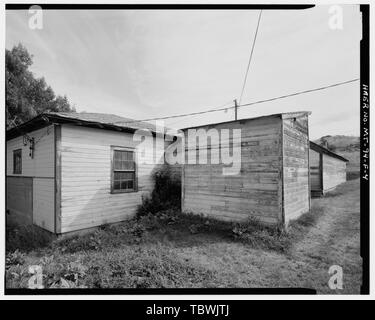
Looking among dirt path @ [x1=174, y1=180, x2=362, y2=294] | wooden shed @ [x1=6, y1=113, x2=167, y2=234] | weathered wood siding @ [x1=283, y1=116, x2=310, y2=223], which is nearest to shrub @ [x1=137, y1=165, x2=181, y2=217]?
wooden shed @ [x1=6, y1=113, x2=167, y2=234]

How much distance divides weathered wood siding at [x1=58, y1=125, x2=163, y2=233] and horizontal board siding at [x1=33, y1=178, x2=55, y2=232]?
45 cm

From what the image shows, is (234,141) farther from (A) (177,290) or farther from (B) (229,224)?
(A) (177,290)

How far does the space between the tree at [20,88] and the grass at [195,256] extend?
1421 cm

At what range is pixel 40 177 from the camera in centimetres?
702

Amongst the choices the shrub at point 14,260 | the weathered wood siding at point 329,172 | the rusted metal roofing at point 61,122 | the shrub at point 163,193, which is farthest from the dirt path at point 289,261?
the weathered wood siding at point 329,172

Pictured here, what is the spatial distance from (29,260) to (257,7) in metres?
7.86

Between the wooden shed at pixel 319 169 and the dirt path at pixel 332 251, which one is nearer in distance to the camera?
the dirt path at pixel 332 251

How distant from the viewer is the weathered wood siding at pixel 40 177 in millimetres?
6422

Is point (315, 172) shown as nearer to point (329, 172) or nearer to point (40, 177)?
point (329, 172)

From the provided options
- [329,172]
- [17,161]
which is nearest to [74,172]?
[17,161]

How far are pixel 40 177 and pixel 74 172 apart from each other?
1.66 meters

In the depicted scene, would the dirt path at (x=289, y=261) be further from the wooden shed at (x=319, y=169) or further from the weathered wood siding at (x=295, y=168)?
the wooden shed at (x=319, y=169)

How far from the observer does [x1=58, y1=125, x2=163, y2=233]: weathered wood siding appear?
20.8ft

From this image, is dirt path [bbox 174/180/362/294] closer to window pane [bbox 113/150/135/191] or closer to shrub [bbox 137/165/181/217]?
shrub [bbox 137/165/181/217]
